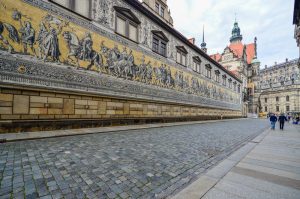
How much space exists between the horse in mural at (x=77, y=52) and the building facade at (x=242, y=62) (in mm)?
24981

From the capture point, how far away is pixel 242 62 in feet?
135

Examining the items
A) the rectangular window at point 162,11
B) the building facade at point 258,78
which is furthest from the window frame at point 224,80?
the rectangular window at point 162,11

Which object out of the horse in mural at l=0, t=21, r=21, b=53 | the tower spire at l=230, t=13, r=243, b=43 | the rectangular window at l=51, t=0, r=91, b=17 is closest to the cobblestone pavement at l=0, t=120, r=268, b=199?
the horse in mural at l=0, t=21, r=21, b=53

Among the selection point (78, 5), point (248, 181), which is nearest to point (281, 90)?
point (78, 5)

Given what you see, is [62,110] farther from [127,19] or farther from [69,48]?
[127,19]

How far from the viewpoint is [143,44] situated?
1238cm

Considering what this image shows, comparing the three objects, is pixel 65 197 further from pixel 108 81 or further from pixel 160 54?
pixel 160 54

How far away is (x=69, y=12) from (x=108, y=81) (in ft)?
13.3

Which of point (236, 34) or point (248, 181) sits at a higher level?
point (236, 34)

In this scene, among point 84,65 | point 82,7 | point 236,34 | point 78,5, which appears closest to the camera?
point 84,65

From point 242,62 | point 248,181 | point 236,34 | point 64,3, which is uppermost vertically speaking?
point 236,34

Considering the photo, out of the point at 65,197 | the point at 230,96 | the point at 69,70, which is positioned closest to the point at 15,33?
the point at 69,70

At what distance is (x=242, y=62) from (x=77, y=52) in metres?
44.1

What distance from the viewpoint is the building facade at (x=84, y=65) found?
6281 millimetres
